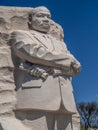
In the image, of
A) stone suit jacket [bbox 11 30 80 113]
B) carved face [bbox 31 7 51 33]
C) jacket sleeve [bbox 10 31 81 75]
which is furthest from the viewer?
carved face [bbox 31 7 51 33]

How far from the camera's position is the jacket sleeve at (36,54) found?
5770mm

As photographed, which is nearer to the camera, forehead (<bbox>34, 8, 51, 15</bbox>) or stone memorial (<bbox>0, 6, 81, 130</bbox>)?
stone memorial (<bbox>0, 6, 81, 130</bbox>)

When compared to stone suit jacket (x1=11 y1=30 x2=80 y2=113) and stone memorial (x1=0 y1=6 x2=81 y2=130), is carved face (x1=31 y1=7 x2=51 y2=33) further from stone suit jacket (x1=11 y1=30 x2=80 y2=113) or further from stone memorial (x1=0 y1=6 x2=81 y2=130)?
stone suit jacket (x1=11 y1=30 x2=80 y2=113)

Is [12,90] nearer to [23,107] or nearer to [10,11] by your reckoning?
[23,107]

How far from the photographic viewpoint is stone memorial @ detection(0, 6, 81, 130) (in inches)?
222

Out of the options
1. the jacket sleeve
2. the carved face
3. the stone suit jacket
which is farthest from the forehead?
the jacket sleeve

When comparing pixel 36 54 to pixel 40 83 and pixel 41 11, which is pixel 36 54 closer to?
pixel 40 83

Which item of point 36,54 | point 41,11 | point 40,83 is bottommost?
point 40,83

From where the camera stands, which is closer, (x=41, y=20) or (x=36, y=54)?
(x=36, y=54)

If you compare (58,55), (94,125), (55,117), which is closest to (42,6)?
(58,55)

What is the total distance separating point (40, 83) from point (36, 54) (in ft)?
1.54

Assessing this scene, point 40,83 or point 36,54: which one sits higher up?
point 36,54

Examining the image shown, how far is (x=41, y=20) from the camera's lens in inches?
243

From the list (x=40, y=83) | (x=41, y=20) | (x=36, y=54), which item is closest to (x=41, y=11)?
(x=41, y=20)
